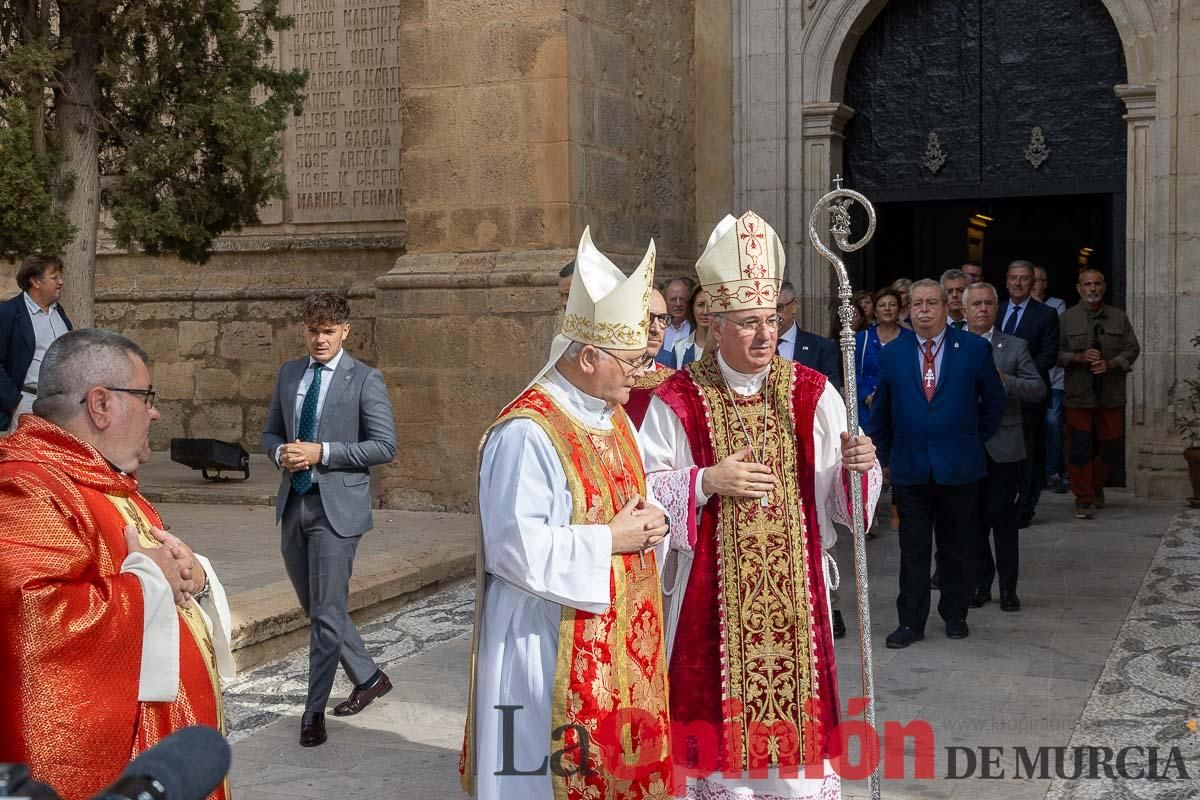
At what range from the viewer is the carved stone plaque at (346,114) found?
12.5m

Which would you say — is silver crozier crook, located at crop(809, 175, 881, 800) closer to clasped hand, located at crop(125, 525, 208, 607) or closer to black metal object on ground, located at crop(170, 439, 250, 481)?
clasped hand, located at crop(125, 525, 208, 607)

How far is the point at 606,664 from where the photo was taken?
11.6ft

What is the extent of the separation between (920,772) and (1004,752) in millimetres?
383

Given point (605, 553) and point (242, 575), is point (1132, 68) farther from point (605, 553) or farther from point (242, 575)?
point (605, 553)

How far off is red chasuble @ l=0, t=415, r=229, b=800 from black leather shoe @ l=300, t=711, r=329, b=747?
2572 mm

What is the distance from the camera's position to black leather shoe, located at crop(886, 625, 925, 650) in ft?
22.2

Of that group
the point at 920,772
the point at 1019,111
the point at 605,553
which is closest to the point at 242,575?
the point at 920,772

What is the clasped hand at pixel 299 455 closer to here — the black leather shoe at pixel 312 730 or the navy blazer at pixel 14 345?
the black leather shoe at pixel 312 730

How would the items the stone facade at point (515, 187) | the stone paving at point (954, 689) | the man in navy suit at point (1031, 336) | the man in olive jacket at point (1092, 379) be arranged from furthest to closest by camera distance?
the man in olive jacket at point (1092, 379) < the man in navy suit at point (1031, 336) < the stone facade at point (515, 187) < the stone paving at point (954, 689)

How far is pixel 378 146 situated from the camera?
12.6m

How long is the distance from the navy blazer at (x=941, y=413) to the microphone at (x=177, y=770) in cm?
591

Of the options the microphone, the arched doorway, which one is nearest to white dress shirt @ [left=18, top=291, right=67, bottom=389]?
the arched doorway

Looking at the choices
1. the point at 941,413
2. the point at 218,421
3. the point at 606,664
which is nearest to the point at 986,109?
the point at 941,413

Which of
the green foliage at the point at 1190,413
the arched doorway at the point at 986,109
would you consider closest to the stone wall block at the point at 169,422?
the arched doorway at the point at 986,109
